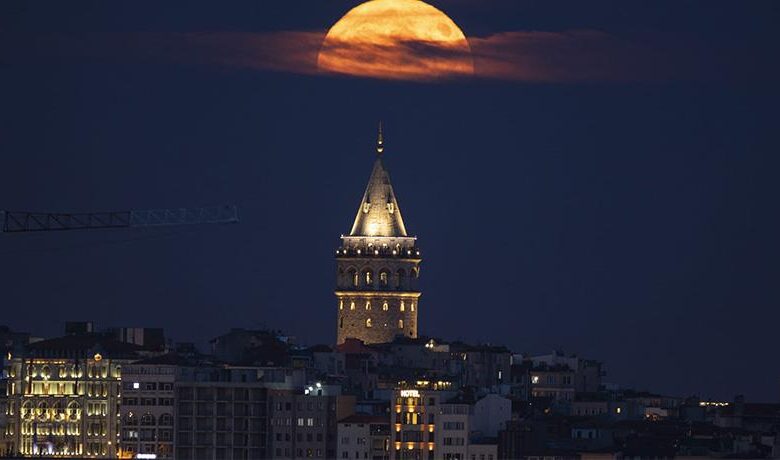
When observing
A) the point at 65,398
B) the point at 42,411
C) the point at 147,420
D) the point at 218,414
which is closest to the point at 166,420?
the point at 147,420

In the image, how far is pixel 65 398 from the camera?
185 meters

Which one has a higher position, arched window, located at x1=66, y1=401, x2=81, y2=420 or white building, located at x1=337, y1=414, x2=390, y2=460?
→ arched window, located at x1=66, y1=401, x2=81, y2=420

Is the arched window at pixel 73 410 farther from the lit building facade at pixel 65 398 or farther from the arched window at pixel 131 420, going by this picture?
the arched window at pixel 131 420

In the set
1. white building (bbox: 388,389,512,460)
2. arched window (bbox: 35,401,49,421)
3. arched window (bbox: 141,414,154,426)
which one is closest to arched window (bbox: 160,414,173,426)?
arched window (bbox: 141,414,154,426)

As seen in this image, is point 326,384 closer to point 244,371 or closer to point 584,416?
point 244,371

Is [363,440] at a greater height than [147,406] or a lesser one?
lesser

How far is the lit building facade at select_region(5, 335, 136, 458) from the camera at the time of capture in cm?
18212

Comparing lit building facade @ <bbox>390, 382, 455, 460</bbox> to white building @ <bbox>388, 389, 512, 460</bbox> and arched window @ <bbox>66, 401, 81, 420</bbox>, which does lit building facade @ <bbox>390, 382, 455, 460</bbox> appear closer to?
white building @ <bbox>388, 389, 512, 460</bbox>

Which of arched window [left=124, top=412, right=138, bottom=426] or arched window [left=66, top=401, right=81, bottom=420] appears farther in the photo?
A: arched window [left=66, top=401, right=81, bottom=420]

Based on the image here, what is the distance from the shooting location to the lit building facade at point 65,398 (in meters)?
182

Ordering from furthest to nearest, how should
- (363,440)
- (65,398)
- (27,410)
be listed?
(27,410) < (65,398) < (363,440)

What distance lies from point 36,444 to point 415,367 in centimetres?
2202

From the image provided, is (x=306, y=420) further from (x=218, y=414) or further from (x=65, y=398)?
(x=65, y=398)

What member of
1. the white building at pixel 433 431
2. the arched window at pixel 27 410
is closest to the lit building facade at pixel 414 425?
the white building at pixel 433 431
